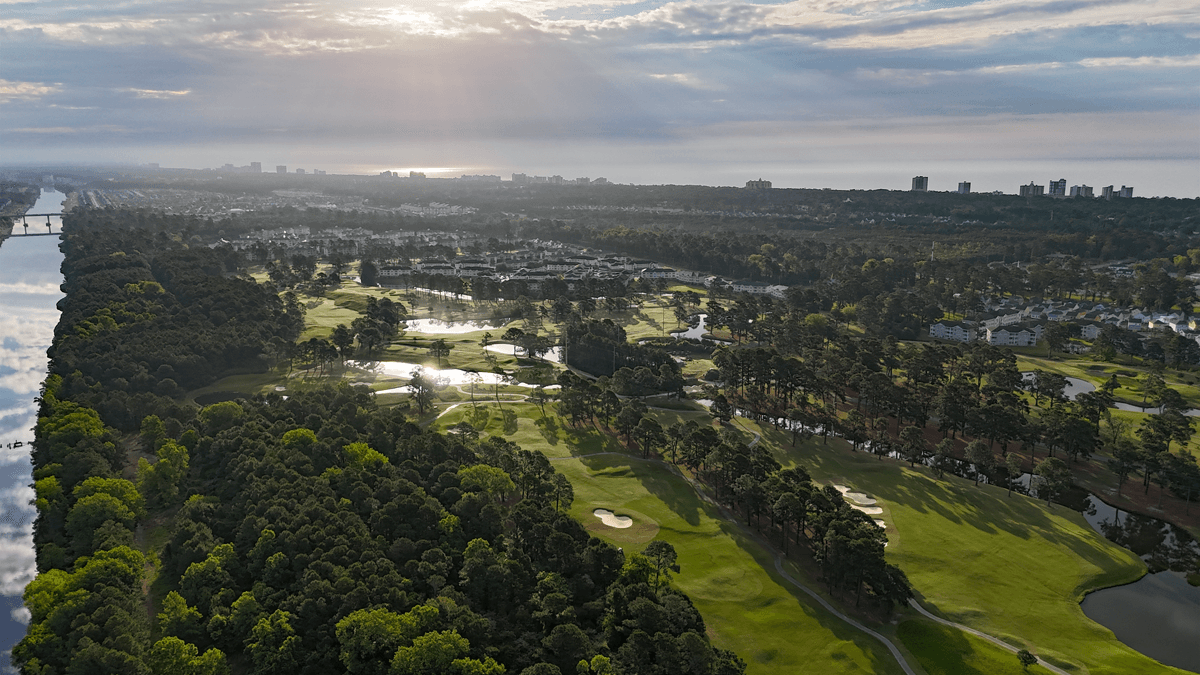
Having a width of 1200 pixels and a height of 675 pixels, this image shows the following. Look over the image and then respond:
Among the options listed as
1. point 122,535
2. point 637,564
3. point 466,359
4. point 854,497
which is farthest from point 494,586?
point 466,359

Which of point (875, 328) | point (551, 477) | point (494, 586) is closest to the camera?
point (494, 586)

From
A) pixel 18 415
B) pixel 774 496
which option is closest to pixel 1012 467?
pixel 774 496

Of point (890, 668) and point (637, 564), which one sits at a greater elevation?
point (637, 564)

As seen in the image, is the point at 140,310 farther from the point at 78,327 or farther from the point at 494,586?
the point at 494,586

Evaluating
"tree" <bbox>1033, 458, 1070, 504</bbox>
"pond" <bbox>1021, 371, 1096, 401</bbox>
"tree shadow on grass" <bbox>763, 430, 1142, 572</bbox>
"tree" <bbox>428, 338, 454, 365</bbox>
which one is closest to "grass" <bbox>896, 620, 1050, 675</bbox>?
"tree shadow on grass" <bbox>763, 430, 1142, 572</bbox>

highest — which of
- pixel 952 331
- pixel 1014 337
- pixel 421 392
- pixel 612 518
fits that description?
pixel 1014 337

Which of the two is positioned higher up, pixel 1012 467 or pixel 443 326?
pixel 443 326

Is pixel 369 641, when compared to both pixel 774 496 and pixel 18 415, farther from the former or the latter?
pixel 18 415
